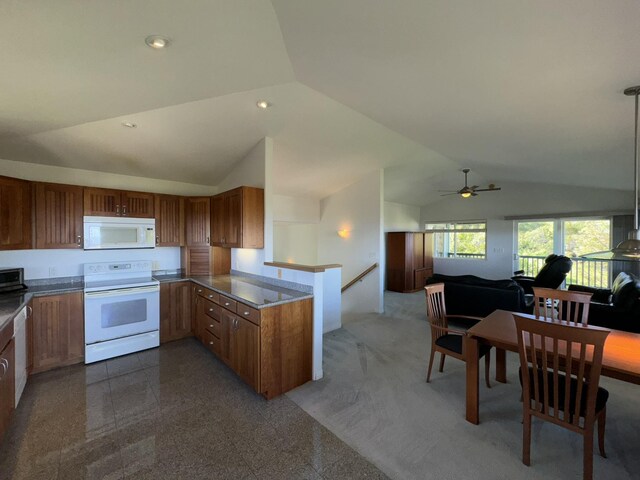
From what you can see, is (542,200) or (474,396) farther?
(542,200)

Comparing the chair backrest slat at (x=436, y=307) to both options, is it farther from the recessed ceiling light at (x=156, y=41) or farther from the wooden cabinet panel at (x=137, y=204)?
the wooden cabinet panel at (x=137, y=204)

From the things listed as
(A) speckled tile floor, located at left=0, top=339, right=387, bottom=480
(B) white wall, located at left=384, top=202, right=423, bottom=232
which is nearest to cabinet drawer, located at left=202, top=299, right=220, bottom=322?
(A) speckled tile floor, located at left=0, top=339, right=387, bottom=480

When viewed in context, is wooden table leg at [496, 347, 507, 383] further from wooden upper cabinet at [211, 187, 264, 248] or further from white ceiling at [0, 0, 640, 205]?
wooden upper cabinet at [211, 187, 264, 248]

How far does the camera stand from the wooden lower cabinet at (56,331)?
9.55ft

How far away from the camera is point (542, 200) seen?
6.77 m

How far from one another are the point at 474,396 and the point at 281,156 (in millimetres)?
3714

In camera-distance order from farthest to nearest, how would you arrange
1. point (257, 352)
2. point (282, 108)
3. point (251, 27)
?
point (282, 108)
point (257, 352)
point (251, 27)

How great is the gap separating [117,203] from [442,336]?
434 centimetres

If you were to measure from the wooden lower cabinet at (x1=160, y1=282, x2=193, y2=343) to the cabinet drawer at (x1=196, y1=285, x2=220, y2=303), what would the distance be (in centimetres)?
31

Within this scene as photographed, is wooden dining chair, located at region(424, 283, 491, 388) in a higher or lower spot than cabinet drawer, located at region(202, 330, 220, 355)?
higher

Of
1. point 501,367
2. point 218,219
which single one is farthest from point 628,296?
point 218,219

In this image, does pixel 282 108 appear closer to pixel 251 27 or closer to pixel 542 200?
pixel 251 27

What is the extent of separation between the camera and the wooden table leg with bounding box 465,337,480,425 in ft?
7.21

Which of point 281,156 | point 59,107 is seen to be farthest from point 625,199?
point 59,107
